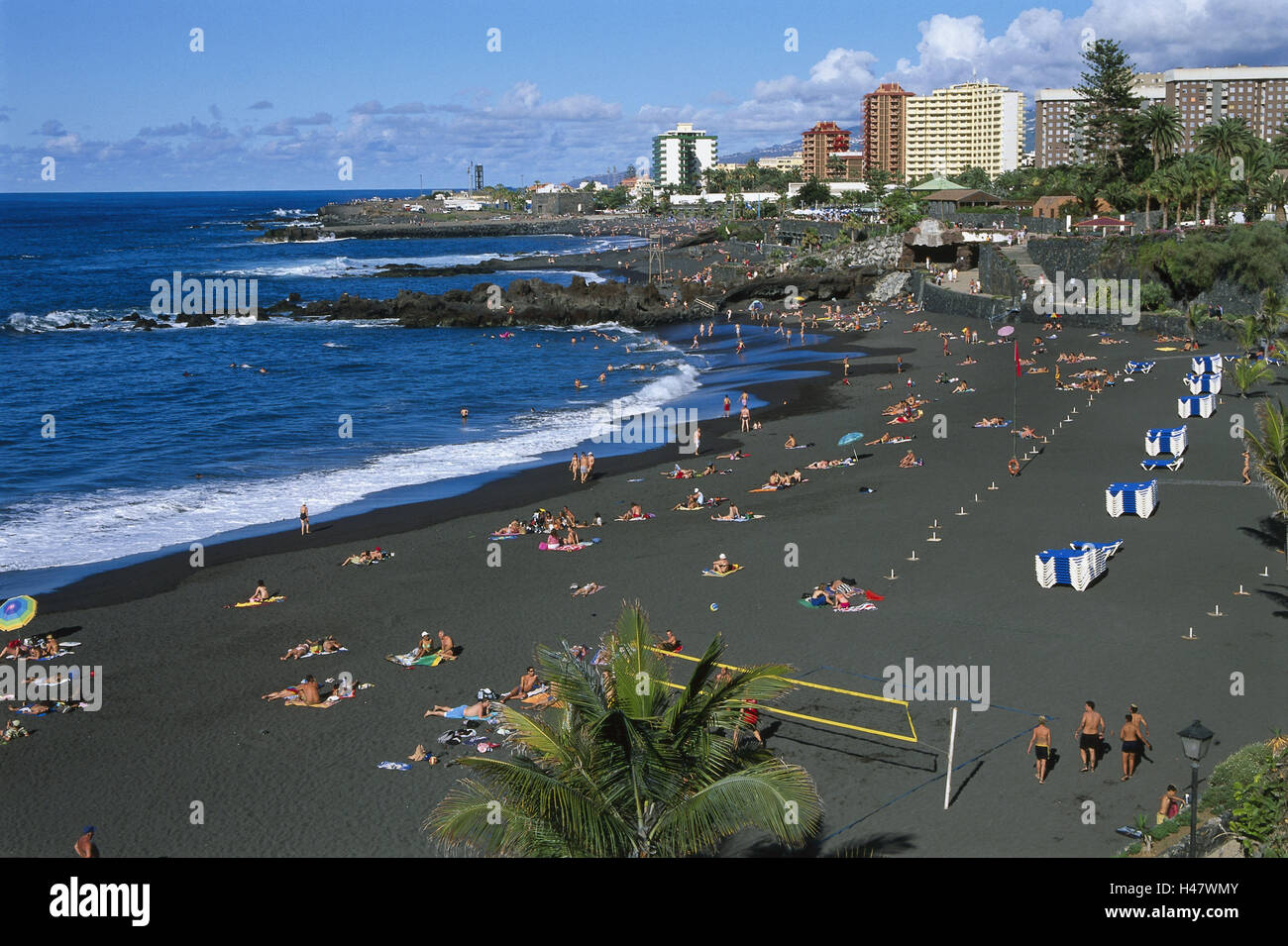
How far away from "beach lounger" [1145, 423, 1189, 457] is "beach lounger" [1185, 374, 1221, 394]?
605 cm

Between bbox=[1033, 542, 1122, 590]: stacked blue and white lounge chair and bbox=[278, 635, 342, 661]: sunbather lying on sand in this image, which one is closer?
bbox=[278, 635, 342, 661]: sunbather lying on sand

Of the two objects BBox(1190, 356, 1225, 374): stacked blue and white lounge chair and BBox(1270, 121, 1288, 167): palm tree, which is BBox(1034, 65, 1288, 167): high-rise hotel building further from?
BBox(1190, 356, 1225, 374): stacked blue and white lounge chair

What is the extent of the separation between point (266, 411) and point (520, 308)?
3074 centimetres

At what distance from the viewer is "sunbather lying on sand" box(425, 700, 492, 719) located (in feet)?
52.0

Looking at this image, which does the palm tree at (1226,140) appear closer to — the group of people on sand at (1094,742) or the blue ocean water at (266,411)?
the blue ocean water at (266,411)

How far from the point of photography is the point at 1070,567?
1925 centimetres

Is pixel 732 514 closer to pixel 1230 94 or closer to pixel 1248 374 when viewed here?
pixel 1248 374

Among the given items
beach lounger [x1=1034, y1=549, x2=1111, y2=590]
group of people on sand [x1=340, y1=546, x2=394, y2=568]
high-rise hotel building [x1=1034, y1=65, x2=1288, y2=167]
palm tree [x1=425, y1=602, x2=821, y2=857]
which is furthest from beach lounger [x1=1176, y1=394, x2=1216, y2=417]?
high-rise hotel building [x1=1034, y1=65, x2=1288, y2=167]

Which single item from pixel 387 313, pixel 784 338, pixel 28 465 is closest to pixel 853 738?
pixel 28 465

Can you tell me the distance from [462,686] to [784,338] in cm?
4350

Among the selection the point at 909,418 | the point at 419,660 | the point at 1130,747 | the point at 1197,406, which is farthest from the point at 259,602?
the point at 1197,406

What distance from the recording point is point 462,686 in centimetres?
1712

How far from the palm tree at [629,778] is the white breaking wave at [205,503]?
798 inches
